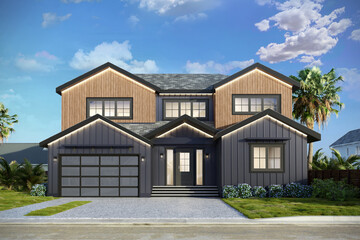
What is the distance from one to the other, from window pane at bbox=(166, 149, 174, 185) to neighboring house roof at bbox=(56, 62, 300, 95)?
174 inches

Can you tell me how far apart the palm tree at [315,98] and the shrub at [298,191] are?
14.0 meters

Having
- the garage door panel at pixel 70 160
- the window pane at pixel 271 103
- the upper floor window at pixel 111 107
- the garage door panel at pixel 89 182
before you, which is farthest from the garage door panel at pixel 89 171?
the window pane at pixel 271 103

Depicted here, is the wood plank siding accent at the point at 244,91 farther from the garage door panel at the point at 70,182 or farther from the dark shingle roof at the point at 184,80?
the garage door panel at the point at 70,182

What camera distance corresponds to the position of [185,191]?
21.6 meters

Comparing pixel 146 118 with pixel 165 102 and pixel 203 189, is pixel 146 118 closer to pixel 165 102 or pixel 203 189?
pixel 165 102

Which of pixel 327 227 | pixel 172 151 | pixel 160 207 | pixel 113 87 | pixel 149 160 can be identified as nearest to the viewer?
pixel 327 227

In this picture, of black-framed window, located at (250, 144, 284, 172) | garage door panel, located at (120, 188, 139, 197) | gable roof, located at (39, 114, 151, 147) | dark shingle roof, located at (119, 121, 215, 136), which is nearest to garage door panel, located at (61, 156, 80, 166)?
gable roof, located at (39, 114, 151, 147)

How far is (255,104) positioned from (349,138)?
36.3m

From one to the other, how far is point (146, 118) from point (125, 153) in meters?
3.88

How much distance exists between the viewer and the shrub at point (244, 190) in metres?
19.9

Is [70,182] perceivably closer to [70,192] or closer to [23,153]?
[70,192]

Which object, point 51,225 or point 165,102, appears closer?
point 51,225

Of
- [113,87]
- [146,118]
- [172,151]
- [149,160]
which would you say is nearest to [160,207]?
[149,160]

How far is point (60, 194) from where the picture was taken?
837 inches
